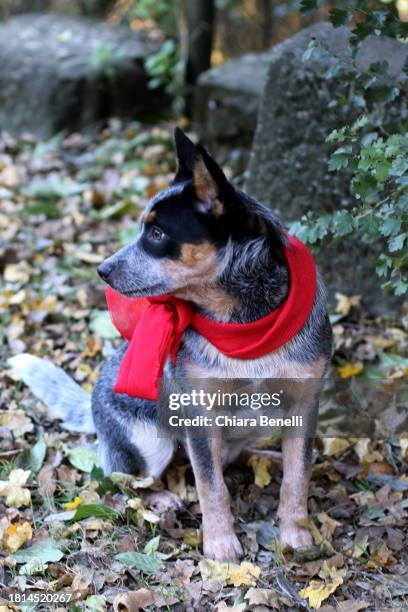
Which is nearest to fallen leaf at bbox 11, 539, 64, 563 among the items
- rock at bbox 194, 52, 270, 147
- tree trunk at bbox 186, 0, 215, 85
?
rock at bbox 194, 52, 270, 147

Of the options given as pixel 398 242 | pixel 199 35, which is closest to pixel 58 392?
pixel 398 242

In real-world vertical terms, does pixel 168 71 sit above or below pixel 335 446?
above

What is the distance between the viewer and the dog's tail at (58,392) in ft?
14.3

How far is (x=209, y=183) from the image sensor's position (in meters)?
3.04

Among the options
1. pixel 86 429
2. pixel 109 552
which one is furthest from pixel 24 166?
pixel 109 552

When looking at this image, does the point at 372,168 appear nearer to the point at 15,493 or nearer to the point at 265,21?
the point at 15,493

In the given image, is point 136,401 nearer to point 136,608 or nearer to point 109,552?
point 109,552

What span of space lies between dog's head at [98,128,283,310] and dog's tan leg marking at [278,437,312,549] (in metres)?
0.79

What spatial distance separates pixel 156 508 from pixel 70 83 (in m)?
5.35

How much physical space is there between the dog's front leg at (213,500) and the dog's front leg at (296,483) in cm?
22

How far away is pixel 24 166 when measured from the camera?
762cm

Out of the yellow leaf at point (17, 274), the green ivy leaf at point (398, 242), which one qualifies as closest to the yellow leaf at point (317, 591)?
the green ivy leaf at point (398, 242)

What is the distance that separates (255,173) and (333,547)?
2653 mm

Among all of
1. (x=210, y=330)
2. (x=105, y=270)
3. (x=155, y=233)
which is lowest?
(x=210, y=330)
